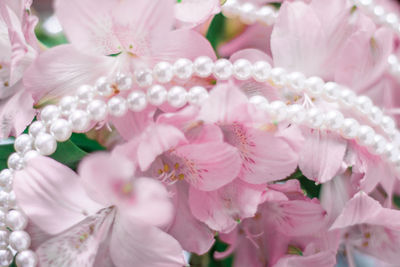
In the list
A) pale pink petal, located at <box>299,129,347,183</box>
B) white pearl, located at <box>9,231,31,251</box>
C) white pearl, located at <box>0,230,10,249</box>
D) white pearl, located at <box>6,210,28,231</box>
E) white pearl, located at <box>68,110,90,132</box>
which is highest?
white pearl, located at <box>68,110,90,132</box>

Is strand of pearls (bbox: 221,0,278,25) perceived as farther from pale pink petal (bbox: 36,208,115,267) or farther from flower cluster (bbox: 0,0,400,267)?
pale pink petal (bbox: 36,208,115,267)

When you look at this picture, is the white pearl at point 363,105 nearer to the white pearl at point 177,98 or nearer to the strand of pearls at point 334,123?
the strand of pearls at point 334,123

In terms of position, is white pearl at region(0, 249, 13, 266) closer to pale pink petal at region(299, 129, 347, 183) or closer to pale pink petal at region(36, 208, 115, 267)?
pale pink petal at region(36, 208, 115, 267)

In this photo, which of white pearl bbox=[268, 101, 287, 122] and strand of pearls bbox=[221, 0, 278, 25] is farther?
strand of pearls bbox=[221, 0, 278, 25]

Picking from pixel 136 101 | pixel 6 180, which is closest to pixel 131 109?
pixel 136 101

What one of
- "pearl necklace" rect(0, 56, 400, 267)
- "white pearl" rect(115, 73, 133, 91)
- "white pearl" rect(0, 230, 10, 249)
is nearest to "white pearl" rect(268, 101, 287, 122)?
"pearl necklace" rect(0, 56, 400, 267)

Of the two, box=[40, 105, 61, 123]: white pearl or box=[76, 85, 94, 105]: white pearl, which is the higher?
box=[76, 85, 94, 105]: white pearl

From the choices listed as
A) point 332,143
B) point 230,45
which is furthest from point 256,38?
point 332,143

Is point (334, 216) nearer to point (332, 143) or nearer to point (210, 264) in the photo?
point (332, 143)

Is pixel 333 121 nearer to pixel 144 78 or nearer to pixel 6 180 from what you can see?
pixel 144 78
